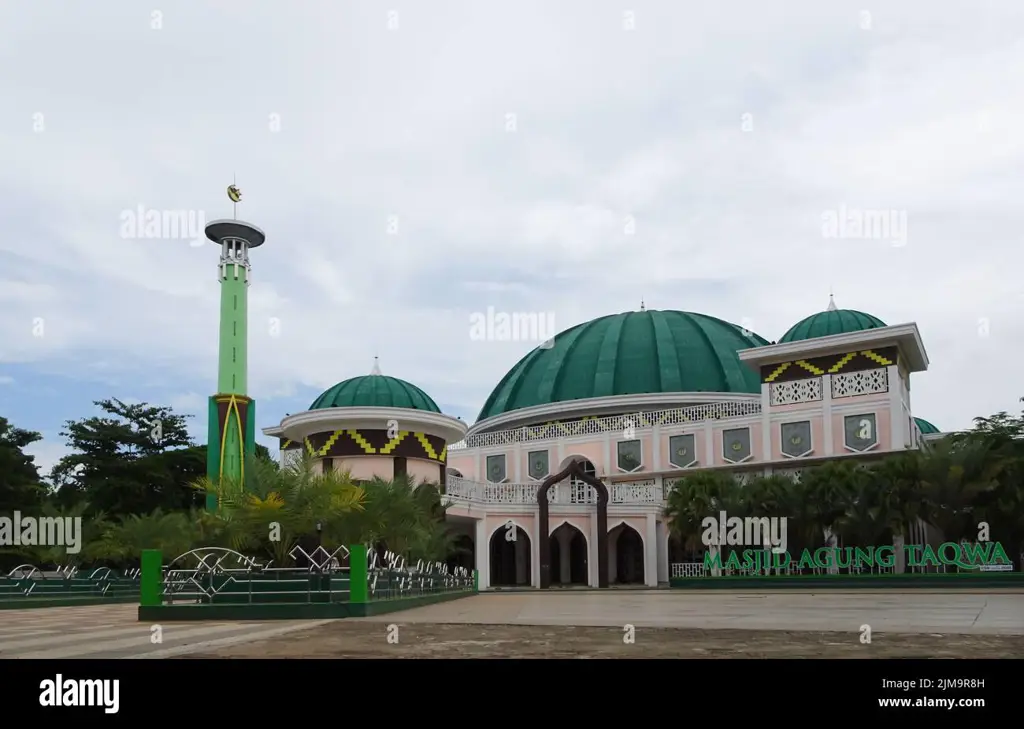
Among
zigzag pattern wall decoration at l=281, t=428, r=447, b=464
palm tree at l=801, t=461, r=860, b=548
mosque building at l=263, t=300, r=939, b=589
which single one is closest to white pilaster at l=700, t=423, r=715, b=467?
mosque building at l=263, t=300, r=939, b=589

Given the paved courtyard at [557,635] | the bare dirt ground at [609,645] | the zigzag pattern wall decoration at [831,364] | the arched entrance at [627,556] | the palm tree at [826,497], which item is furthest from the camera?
the arched entrance at [627,556]

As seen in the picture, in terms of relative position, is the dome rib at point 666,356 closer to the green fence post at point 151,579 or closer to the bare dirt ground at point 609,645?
the green fence post at point 151,579

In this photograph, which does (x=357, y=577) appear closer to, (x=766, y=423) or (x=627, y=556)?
(x=627, y=556)

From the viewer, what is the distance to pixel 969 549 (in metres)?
30.2

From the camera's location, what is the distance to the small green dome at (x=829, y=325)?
46.1 m

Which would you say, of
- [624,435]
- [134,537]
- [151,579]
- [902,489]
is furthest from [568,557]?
[151,579]

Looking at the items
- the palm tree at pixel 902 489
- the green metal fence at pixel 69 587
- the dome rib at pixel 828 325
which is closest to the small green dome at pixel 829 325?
the dome rib at pixel 828 325

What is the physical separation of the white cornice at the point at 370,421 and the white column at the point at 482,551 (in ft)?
13.1

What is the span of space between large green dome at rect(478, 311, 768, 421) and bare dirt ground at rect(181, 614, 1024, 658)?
41143mm

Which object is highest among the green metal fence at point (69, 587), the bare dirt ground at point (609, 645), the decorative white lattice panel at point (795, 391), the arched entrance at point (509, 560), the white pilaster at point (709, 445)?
the decorative white lattice panel at point (795, 391)

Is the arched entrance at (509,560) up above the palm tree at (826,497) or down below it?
below

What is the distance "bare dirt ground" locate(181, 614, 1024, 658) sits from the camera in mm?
9188

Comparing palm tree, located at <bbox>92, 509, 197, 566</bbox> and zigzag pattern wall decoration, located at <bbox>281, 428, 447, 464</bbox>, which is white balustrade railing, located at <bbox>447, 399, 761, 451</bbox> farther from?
palm tree, located at <bbox>92, 509, 197, 566</bbox>
